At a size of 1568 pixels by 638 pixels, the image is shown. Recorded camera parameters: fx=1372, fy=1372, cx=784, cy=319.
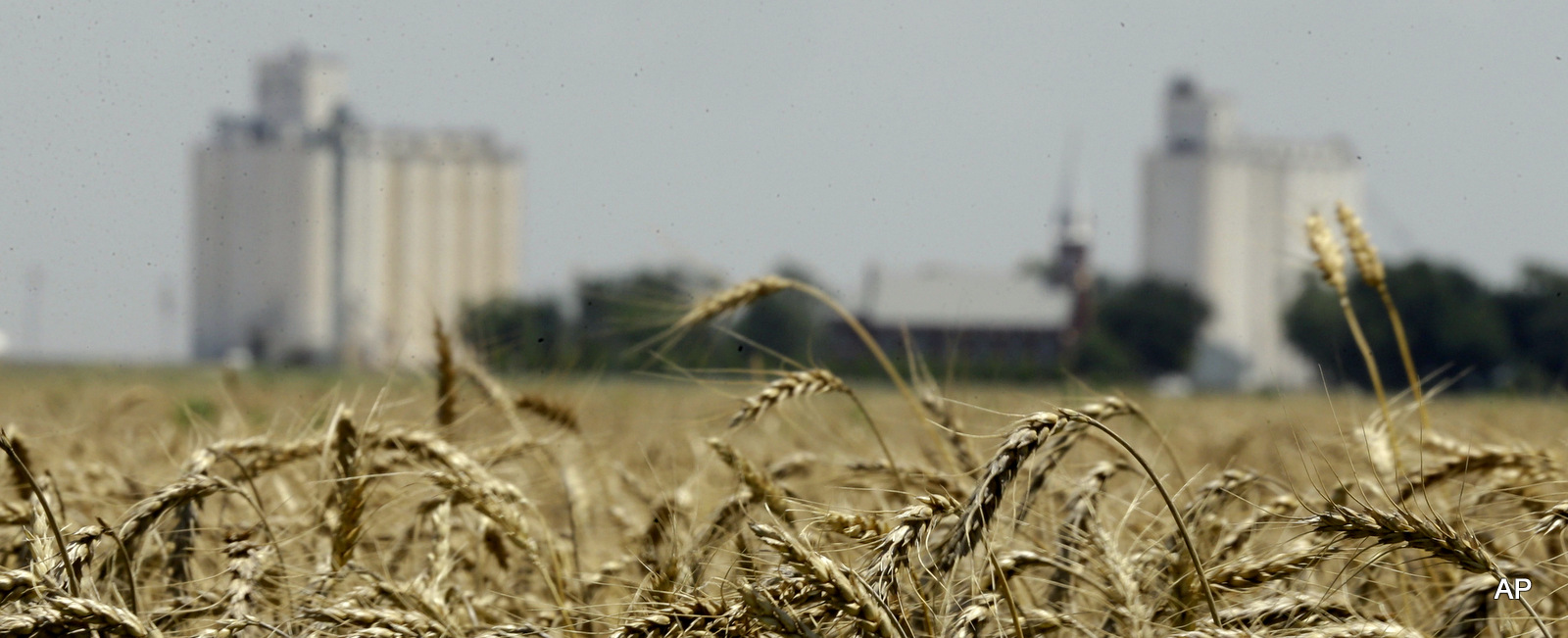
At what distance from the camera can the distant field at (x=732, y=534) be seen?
1.84 meters

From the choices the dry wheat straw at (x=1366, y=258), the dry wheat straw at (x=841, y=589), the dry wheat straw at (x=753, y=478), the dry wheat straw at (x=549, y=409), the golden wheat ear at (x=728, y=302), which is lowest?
the dry wheat straw at (x=549, y=409)

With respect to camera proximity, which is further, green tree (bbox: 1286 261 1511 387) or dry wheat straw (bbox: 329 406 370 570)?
green tree (bbox: 1286 261 1511 387)

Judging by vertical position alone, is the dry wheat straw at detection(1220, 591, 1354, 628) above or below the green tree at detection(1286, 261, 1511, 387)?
above

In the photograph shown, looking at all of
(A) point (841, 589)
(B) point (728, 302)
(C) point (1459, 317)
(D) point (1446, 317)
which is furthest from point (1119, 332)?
(A) point (841, 589)

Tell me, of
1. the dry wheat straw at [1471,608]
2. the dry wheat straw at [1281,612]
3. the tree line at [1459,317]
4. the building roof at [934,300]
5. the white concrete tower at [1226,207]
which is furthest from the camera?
the white concrete tower at [1226,207]

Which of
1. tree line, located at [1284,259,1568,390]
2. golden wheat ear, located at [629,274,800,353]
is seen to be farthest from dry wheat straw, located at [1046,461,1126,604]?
tree line, located at [1284,259,1568,390]

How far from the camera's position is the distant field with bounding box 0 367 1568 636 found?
6.03ft

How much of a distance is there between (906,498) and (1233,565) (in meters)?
0.99

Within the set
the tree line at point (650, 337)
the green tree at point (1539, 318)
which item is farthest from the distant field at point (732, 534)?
the green tree at point (1539, 318)

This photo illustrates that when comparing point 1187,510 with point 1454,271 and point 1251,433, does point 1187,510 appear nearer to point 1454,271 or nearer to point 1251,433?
point 1251,433

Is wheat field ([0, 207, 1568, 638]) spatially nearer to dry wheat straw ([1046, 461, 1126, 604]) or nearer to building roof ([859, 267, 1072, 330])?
dry wheat straw ([1046, 461, 1126, 604])

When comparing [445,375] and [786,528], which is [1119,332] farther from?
[786,528]

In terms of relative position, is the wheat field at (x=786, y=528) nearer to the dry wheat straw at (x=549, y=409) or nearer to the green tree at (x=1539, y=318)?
the dry wheat straw at (x=549, y=409)

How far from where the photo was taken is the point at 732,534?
8.14ft
